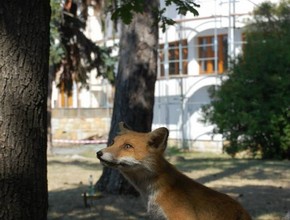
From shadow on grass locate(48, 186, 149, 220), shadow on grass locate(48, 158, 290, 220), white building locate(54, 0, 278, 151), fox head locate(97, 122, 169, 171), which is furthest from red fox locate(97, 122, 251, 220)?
white building locate(54, 0, 278, 151)

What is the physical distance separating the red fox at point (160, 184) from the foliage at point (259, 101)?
55.1ft

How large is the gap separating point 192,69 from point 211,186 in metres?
19.9

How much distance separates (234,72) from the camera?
23.2 metres

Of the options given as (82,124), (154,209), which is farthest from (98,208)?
(82,124)

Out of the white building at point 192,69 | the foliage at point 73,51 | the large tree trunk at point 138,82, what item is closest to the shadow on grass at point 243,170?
the large tree trunk at point 138,82

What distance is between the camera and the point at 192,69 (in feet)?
→ 103

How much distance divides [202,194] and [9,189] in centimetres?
156

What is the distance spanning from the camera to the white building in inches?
1147

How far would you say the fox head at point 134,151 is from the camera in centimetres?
480

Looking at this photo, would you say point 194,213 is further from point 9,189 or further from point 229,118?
point 229,118

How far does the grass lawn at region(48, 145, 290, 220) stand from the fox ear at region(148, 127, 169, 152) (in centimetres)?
388

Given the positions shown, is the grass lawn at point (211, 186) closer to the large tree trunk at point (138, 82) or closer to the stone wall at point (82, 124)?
the large tree trunk at point (138, 82)

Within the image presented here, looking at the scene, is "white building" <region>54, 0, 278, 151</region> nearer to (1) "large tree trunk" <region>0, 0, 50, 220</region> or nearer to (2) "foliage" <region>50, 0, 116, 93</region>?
(2) "foliage" <region>50, 0, 116, 93</region>

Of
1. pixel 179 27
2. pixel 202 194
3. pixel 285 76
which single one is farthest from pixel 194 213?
pixel 179 27
